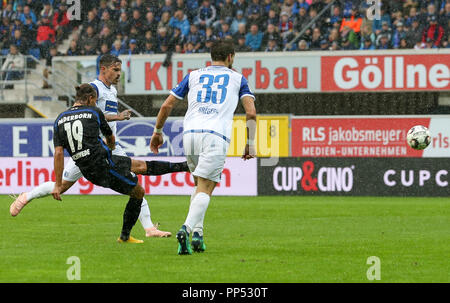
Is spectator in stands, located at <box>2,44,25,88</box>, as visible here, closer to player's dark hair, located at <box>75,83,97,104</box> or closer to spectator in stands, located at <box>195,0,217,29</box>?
spectator in stands, located at <box>195,0,217,29</box>

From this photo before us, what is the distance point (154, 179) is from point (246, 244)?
11640mm

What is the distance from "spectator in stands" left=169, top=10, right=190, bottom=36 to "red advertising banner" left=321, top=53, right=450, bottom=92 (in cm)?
434

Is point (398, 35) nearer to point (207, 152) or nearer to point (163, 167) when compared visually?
point (163, 167)

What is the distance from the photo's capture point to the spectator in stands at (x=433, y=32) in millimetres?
25719

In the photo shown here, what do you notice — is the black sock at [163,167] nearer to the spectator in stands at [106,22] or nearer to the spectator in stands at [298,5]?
the spectator in stands at [298,5]

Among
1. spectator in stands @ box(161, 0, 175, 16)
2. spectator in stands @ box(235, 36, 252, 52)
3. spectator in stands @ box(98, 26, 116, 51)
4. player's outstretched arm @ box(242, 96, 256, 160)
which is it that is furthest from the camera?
spectator in stands @ box(161, 0, 175, 16)

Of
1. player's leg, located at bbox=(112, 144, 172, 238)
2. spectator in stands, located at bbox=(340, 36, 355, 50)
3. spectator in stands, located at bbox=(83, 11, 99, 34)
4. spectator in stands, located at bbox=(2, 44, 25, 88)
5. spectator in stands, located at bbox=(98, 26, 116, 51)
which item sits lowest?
player's leg, located at bbox=(112, 144, 172, 238)

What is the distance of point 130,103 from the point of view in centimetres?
2891

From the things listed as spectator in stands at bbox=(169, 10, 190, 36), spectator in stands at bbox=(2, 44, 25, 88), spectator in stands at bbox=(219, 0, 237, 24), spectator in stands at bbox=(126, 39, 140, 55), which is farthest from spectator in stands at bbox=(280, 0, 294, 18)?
spectator in stands at bbox=(2, 44, 25, 88)

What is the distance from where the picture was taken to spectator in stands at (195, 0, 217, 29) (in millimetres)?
28045

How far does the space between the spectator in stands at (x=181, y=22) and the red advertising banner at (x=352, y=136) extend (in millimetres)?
5011

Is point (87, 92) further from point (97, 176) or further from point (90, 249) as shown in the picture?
point (90, 249)
